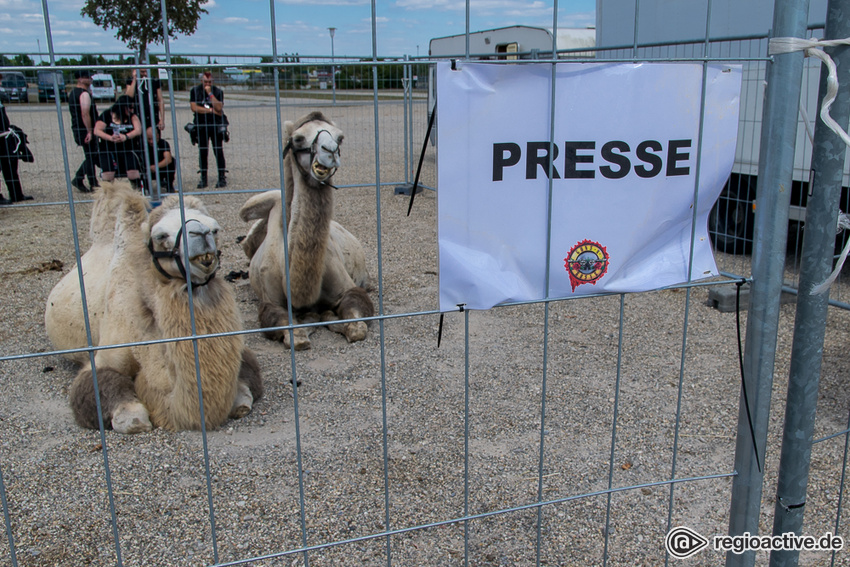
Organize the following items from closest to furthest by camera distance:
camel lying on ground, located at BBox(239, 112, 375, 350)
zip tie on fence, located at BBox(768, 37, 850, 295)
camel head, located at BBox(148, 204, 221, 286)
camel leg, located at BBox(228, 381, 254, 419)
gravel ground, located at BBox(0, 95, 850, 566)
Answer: zip tie on fence, located at BBox(768, 37, 850, 295), gravel ground, located at BBox(0, 95, 850, 566), camel head, located at BBox(148, 204, 221, 286), camel leg, located at BBox(228, 381, 254, 419), camel lying on ground, located at BBox(239, 112, 375, 350)

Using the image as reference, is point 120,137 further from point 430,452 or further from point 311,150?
point 430,452

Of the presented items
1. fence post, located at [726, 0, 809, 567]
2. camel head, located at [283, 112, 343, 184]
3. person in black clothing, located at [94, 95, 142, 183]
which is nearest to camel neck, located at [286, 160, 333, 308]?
camel head, located at [283, 112, 343, 184]

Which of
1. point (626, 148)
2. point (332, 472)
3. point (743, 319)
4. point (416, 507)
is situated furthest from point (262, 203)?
point (626, 148)

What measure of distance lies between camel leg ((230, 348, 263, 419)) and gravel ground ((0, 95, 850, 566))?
0.09 meters

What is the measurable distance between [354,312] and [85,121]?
680cm

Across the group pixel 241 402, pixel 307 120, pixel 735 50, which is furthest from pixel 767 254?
pixel 735 50

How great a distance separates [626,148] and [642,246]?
0.32m

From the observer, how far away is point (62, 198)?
464 inches

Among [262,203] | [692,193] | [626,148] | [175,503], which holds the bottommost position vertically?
[175,503]

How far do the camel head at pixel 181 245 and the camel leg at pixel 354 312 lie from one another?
1.88m

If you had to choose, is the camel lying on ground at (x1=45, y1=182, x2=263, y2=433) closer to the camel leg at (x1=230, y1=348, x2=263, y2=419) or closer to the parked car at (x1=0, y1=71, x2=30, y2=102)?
the camel leg at (x1=230, y1=348, x2=263, y2=419)

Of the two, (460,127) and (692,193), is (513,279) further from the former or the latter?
(692,193)

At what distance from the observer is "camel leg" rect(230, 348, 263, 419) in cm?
406

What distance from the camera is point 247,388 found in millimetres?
4184
